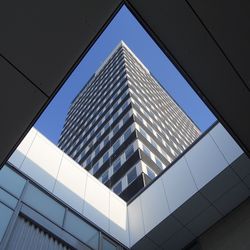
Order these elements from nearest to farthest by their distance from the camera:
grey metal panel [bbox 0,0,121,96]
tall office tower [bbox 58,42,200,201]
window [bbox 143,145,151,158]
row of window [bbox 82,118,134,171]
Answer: grey metal panel [bbox 0,0,121,96] < tall office tower [bbox 58,42,200,201] < window [bbox 143,145,151,158] < row of window [bbox 82,118,134,171]

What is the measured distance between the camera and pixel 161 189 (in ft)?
41.4

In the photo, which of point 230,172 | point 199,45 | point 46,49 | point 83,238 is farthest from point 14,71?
point 230,172

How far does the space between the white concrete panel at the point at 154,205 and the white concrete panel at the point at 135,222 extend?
0.20 metres

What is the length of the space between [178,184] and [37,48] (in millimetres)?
8399

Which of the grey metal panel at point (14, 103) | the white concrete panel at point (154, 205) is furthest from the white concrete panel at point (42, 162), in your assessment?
the grey metal panel at point (14, 103)

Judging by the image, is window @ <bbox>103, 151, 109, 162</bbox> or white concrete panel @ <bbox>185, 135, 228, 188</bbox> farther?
window @ <bbox>103, 151, 109, 162</bbox>

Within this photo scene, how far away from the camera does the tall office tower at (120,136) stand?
26.4m

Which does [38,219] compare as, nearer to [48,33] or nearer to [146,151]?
[48,33]

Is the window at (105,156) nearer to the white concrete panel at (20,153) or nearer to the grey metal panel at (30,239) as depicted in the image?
the white concrete panel at (20,153)

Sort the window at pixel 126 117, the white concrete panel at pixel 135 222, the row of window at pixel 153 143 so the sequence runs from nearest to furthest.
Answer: the white concrete panel at pixel 135 222, the row of window at pixel 153 143, the window at pixel 126 117

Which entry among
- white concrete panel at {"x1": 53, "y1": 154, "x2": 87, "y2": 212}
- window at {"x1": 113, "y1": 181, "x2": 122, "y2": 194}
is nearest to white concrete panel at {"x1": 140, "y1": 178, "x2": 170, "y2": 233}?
white concrete panel at {"x1": 53, "y1": 154, "x2": 87, "y2": 212}

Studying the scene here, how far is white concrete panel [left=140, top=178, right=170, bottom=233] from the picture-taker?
37.7 ft

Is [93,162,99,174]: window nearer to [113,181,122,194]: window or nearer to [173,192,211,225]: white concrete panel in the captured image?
[113,181,122,194]: window

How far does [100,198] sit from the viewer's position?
41.8ft
